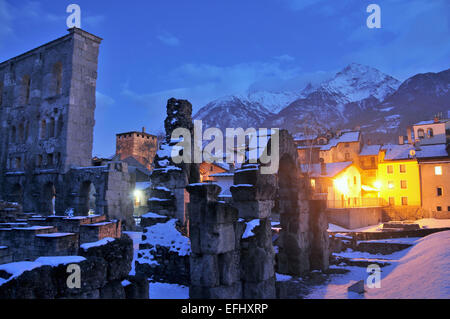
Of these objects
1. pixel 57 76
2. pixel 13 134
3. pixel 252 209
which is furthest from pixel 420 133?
pixel 13 134

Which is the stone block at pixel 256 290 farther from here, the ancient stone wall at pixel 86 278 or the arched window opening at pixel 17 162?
the arched window opening at pixel 17 162

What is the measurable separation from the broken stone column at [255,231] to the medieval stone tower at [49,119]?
23.4 m

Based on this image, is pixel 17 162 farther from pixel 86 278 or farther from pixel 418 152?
pixel 418 152

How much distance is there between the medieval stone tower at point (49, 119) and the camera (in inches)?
1128

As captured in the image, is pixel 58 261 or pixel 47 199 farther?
pixel 47 199

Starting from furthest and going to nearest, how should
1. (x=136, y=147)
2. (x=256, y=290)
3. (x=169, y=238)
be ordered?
1. (x=136, y=147)
2. (x=169, y=238)
3. (x=256, y=290)

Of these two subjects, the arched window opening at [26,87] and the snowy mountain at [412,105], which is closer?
the arched window opening at [26,87]

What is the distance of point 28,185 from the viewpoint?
1218 inches

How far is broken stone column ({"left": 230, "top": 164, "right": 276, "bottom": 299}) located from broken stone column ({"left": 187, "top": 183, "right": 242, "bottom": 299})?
0.61 m

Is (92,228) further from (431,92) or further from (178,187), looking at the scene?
(431,92)

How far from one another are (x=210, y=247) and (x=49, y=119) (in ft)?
93.8

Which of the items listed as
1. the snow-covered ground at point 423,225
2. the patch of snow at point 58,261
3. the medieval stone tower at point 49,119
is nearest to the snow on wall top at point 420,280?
the patch of snow at point 58,261

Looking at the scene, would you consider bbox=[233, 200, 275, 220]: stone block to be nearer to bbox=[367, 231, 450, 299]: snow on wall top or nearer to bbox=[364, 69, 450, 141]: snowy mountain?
bbox=[367, 231, 450, 299]: snow on wall top

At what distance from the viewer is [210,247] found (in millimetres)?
7871
